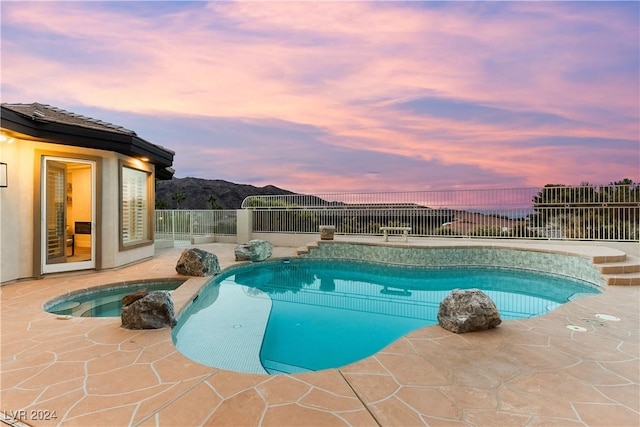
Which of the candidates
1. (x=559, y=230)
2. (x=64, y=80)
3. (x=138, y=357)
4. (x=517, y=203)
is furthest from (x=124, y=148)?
(x=559, y=230)

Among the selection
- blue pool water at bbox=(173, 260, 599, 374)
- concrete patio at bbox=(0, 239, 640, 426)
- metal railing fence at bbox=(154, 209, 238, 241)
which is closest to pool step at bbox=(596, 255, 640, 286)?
blue pool water at bbox=(173, 260, 599, 374)

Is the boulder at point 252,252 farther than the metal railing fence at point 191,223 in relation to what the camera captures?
No

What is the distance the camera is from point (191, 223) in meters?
14.8

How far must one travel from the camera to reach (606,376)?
2582 mm

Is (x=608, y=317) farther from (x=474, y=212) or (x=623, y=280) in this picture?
(x=474, y=212)

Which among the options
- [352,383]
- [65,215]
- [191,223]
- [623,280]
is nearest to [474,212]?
[623,280]

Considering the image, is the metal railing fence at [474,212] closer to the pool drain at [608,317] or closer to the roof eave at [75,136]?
the roof eave at [75,136]

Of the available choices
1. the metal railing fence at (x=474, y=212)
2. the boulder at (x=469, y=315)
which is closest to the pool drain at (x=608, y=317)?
the boulder at (x=469, y=315)

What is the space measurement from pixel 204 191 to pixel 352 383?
43.7m

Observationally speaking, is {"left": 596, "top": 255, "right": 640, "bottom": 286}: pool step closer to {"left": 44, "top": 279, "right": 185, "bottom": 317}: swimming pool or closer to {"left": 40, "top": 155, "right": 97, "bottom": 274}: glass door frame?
{"left": 44, "top": 279, "right": 185, "bottom": 317}: swimming pool

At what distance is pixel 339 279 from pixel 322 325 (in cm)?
359

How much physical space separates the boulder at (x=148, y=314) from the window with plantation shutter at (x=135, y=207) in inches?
191

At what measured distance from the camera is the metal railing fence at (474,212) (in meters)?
9.72

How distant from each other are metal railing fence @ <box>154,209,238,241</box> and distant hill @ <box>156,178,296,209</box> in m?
24.9
